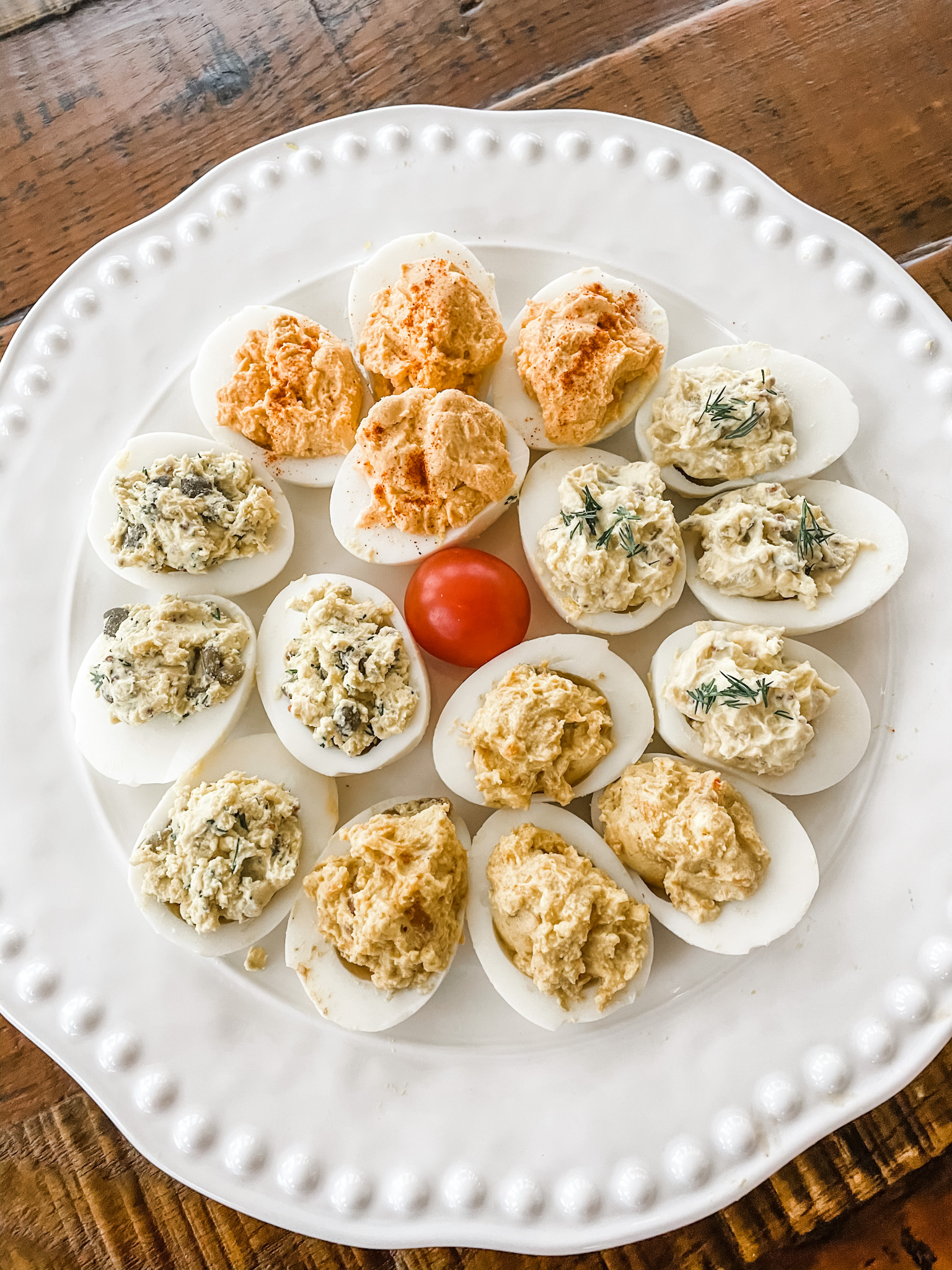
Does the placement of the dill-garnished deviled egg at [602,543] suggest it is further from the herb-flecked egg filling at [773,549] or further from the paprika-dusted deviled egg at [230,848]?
the paprika-dusted deviled egg at [230,848]

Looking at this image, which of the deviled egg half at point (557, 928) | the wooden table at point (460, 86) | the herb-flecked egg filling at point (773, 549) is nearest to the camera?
the deviled egg half at point (557, 928)

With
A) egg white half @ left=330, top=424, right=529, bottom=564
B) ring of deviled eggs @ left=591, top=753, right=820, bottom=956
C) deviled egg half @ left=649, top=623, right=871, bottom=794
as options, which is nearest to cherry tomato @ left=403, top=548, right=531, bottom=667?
egg white half @ left=330, top=424, right=529, bottom=564

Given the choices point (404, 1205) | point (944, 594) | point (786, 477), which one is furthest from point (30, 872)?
point (944, 594)

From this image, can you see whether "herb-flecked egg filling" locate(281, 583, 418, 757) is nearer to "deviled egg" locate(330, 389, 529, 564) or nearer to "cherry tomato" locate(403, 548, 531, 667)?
"cherry tomato" locate(403, 548, 531, 667)

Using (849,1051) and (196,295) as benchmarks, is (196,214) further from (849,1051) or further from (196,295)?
(849,1051)

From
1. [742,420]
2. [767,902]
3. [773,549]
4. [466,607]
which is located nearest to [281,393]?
[466,607]

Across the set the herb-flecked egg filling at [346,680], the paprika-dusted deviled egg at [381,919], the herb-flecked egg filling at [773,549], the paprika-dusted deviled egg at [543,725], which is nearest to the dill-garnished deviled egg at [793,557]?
the herb-flecked egg filling at [773,549]

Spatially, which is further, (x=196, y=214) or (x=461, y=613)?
(x=196, y=214)
